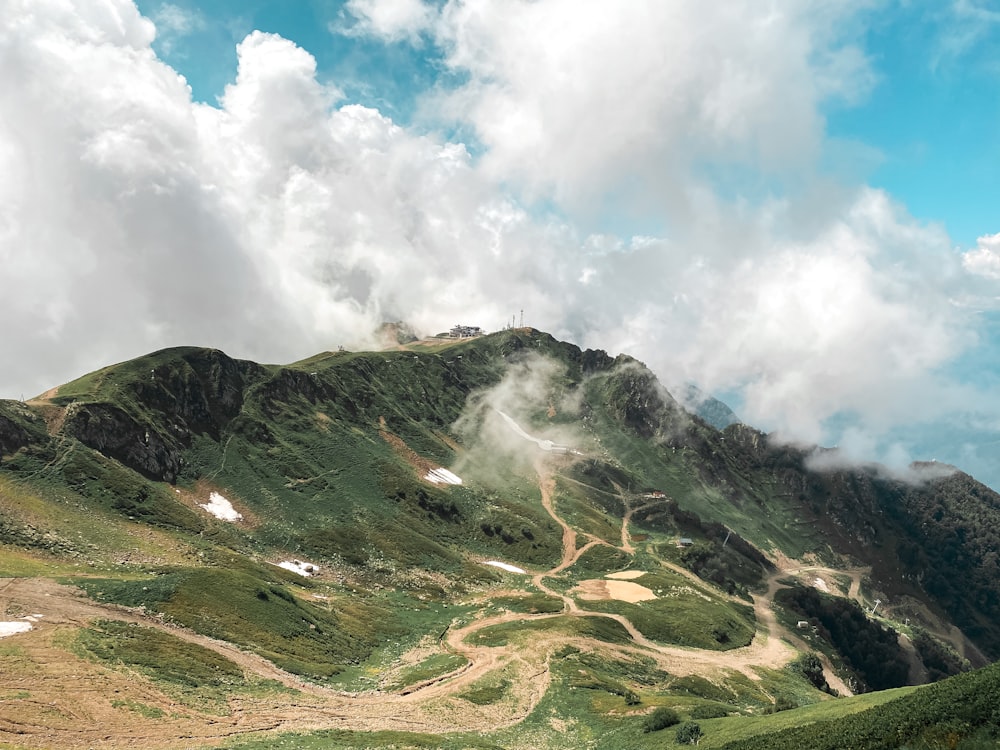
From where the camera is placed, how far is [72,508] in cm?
10800

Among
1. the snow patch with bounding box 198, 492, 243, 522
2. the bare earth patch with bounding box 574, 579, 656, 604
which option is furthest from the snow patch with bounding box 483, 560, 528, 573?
the snow patch with bounding box 198, 492, 243, 522

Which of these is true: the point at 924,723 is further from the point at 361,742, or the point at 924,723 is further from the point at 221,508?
the point at 221,508

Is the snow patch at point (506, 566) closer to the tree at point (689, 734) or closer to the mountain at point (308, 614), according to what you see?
the mountain at point (308, 614)

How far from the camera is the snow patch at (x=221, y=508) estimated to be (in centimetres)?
14150

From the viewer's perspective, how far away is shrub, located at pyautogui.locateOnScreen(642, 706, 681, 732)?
5762cm

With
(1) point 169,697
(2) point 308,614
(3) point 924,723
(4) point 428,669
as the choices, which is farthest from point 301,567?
(3) point 924,723

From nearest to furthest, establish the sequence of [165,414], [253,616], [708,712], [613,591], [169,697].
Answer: [169,697] → [708,712] → [253,616] → [613,591] → [165,414]

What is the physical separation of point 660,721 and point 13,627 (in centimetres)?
6752

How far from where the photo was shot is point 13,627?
56.4 metres

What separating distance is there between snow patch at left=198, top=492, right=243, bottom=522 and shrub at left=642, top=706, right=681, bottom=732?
118 m

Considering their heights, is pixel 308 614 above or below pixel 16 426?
below

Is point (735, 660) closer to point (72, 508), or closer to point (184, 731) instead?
point (184, 731)

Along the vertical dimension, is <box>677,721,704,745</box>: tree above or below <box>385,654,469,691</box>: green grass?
below

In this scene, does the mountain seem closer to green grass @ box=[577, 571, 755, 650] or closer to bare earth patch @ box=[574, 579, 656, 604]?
green grass @ box=[577, 571, 755, 650]
